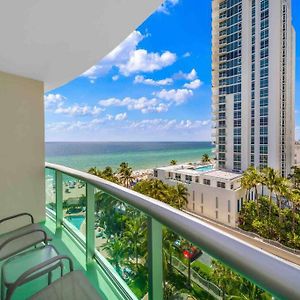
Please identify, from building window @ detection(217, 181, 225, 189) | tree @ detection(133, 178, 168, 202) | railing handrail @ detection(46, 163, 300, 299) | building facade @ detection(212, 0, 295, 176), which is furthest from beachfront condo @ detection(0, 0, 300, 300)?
building facade @ detection(212, 0, 295, 176)

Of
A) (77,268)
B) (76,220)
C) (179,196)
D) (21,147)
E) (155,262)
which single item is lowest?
(179,196)

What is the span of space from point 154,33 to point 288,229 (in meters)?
58.7

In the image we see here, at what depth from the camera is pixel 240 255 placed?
0.58 metres

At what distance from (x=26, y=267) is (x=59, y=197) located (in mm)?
1766

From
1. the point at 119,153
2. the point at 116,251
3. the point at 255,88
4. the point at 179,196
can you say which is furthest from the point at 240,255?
the point at 119,153

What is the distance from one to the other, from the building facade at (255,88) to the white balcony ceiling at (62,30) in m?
30.1

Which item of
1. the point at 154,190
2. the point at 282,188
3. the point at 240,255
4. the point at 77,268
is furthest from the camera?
the point at 282,188

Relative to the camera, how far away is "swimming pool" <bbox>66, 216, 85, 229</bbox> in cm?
233

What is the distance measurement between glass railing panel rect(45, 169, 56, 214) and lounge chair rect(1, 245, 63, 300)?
1.71 metres

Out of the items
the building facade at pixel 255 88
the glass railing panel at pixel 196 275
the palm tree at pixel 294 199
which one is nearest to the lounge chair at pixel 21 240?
the glass railing panel at pixel 196 275

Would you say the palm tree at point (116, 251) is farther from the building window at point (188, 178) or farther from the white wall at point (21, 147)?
the building window at point (188, 178)

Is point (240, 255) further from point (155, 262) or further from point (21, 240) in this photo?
point (21, 240)

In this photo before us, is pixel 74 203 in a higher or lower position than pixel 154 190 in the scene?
higher

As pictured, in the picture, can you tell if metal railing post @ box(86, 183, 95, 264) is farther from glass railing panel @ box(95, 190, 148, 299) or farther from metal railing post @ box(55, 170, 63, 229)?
metal railing post @ box(55, 170, 63, 229)
